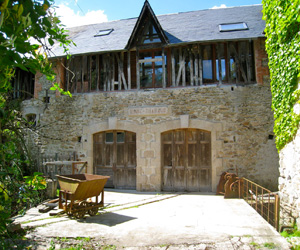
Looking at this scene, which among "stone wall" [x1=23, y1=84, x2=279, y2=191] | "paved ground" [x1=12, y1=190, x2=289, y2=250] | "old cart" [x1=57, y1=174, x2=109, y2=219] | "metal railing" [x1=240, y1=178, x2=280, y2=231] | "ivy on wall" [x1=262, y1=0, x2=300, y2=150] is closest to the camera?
"paved ground" [x1=12, y1=190, x2=289, y2=250]

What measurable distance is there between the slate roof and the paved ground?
17.0 feet

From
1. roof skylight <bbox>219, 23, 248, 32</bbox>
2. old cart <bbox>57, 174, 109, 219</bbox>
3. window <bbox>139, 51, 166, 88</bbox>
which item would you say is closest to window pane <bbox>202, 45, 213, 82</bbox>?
roof skylight <bbox>219, 23, 248, 32</bbox>

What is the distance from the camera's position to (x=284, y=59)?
17.1ft

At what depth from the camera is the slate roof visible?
8367 mm

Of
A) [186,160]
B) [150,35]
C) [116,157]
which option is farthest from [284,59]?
[116,157]

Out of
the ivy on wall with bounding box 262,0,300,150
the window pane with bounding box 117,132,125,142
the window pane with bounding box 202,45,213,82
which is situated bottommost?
the window pane with bounding box 117,132,125,142

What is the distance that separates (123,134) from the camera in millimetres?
9016

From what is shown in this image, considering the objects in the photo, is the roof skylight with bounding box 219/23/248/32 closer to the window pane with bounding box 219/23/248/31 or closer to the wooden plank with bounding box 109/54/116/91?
the window pane with bounding box 219/23/248/31

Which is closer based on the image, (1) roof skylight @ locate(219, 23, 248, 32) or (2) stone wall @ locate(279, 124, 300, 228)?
(2) stone wall @ locate(279, 124, 300, 228)

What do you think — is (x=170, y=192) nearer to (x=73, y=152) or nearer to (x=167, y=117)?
(x=167, y=117)

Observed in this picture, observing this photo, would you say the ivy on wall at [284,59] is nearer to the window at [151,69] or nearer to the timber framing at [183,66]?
the timber framing at [183,66]

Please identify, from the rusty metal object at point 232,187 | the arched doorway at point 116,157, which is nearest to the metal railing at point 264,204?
the rusty metal object at point 232,187

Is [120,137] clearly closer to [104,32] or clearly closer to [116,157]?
[116,157]

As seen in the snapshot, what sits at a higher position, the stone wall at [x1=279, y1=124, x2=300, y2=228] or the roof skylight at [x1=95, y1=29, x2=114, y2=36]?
the roof skylight at [x1=95, y1=29, x2=114, y2=36]
